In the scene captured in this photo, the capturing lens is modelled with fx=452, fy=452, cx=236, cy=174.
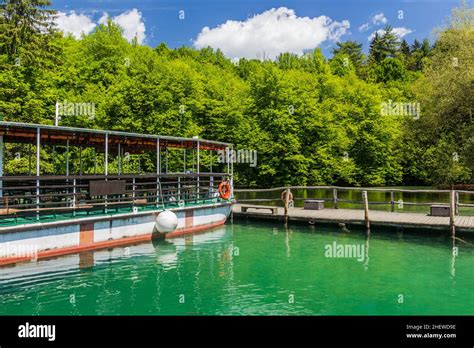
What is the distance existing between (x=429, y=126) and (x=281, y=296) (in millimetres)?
26889

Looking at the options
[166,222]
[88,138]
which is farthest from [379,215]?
[88,138]

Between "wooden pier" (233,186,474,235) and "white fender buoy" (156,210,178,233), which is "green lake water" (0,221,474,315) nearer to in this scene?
"white fender buoy" (156,210,178,233)

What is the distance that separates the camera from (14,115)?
102ft

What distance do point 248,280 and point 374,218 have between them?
8900mm

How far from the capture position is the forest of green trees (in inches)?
1219

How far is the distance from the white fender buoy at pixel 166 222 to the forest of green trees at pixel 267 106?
16.6m

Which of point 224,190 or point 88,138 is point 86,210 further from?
point 224,190

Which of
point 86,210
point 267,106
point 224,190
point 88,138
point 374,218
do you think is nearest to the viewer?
point 86,210

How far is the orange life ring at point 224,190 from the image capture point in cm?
1919

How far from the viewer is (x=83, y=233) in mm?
13375

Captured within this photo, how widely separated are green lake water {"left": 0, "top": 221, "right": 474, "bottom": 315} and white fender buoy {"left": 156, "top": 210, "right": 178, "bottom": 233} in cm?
51

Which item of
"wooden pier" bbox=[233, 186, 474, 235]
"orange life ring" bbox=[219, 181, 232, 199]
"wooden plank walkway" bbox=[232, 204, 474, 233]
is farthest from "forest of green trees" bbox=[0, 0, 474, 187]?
"orange life ring" bbox=[219, 181, 232, 199]
